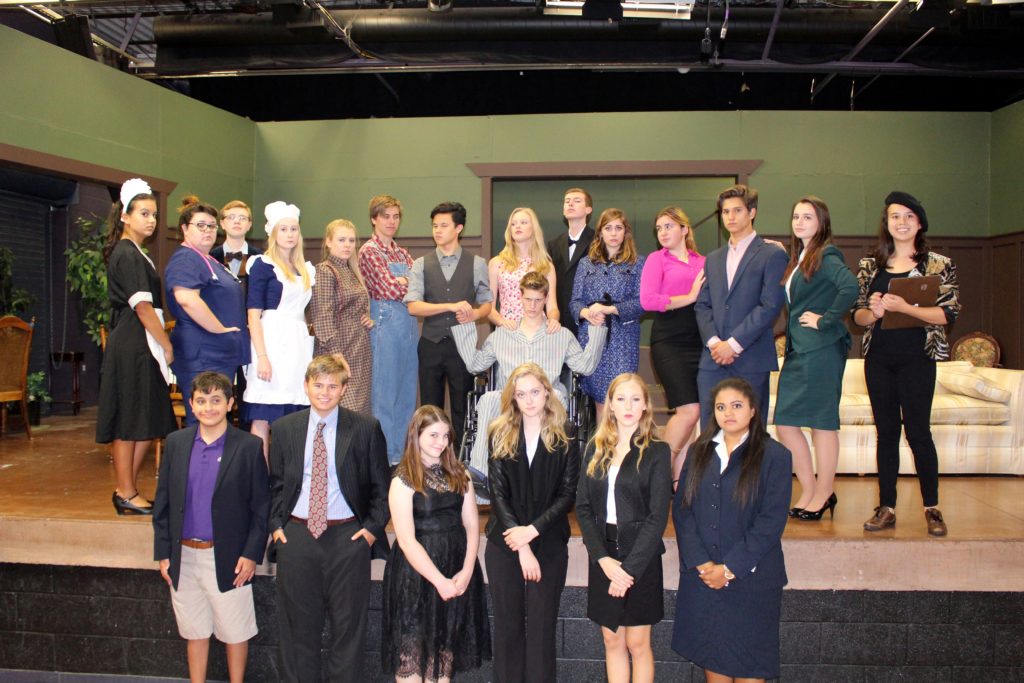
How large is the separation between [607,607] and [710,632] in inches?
14.7

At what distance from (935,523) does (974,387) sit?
8.03 feet

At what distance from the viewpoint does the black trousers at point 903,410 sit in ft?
11.1

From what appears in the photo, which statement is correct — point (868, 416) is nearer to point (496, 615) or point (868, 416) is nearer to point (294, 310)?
point (496, 615)

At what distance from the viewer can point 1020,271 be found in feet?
Result: 26.3

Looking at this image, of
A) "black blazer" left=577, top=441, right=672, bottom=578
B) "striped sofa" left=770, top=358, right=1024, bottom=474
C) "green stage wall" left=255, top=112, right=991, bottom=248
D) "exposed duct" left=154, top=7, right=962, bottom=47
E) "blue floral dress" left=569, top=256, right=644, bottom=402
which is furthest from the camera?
"green stage wall" left=255, top=112, right=991, bottom=248

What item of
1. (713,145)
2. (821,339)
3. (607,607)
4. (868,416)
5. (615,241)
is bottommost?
(607,607)

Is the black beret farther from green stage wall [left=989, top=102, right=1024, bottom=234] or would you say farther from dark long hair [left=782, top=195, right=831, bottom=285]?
green stage wall [left=989, top=102, right=1024, bottom=234]

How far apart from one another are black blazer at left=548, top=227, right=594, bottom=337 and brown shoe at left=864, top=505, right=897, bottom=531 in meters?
1.59

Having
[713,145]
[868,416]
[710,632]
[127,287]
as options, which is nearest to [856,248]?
[713,145]

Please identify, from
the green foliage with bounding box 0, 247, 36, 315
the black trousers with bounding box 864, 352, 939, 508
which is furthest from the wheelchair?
the green foliage with bounding box 0, 247, 36, 315

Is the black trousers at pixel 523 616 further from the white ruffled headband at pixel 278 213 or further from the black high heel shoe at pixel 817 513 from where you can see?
the white ruffled headband at pixel 278 213

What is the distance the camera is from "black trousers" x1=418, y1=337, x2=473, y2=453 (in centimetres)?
403

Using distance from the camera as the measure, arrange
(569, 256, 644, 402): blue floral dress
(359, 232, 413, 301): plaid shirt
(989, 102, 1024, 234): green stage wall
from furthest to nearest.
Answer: (989, 102, 1024, 234): green stage wall, (359, 232, 413, 301): plaid shirt, (569, 256, 644, 402): blue floral dress

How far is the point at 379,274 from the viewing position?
13.1 feet
